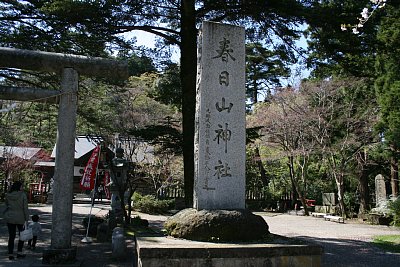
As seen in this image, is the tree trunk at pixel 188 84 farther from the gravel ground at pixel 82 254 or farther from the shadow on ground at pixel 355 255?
the shadow on ground at pixel 355 255

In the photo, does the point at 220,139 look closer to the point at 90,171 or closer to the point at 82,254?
the point at 82,254

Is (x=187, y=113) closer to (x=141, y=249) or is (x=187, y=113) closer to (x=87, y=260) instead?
(x=87, y=260)

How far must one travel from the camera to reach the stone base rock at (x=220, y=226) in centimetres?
523

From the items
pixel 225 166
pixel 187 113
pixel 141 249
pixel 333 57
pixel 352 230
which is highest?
pixel 333 57

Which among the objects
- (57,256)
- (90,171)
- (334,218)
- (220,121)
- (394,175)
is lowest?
(334,218)

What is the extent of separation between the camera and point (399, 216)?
1549cm

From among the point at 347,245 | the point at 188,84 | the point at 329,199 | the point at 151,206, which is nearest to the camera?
the point at 188,84

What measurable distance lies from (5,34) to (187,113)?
5.79 meters

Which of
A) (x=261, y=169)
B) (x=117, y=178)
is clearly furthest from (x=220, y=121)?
(x=261, y=169)

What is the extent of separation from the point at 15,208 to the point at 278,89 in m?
17.5

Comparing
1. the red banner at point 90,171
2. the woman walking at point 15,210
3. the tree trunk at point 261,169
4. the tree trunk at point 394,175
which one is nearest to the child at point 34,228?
the woman walking at point 15,210

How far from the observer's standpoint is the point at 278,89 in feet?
73.3

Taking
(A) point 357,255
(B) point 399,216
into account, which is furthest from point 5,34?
(B) point 399,216

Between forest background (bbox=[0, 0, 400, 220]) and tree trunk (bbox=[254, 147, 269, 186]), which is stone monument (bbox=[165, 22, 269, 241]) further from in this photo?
tree trunk (bbox=[254, 147, 269, 186])
